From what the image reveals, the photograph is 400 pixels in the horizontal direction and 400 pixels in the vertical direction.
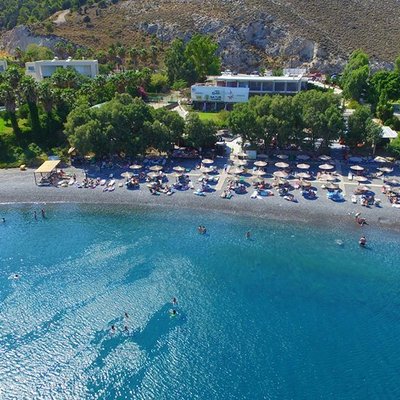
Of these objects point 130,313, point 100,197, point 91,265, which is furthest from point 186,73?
point 130,313

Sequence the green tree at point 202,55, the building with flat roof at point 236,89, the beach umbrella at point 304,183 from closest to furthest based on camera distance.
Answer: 1. the beach umbrella at point 304,183
2. the building with flat roof at point 236,89
3. the green tree at point 202,55

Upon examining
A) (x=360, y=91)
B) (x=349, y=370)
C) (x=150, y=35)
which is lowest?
(x=349, y=370)

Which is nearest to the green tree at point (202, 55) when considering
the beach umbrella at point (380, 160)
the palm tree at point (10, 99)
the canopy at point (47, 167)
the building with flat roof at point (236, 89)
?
the building with flat roof at point (236, 89)

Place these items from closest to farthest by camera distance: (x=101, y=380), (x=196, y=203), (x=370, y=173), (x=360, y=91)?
1. (x=101, y=380)
2. (x=196, y=203)
3. (x=370, y=173)
4. (x=360, y=91)

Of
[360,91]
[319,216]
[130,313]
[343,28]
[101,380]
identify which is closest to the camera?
[101,380]

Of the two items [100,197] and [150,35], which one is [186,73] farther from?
[100,197]

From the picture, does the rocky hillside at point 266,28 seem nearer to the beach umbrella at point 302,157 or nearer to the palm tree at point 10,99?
the beach umbrella at point 302,157

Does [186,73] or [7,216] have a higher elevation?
[186,73]

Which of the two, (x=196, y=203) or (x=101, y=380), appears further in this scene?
(x=196, y=203)
